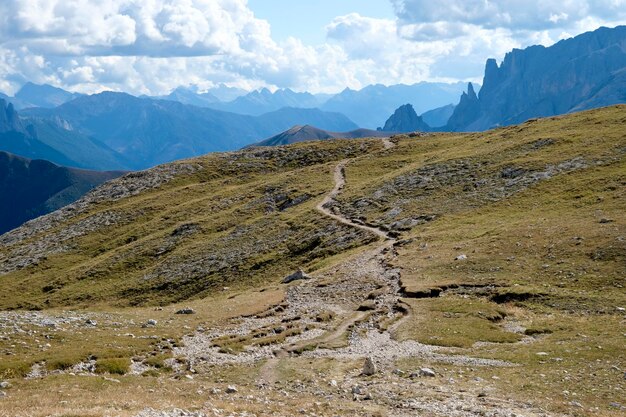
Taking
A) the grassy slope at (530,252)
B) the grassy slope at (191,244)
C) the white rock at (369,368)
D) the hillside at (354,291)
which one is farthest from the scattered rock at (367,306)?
the grassy slope at (191,244)

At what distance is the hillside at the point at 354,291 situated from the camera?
26766mm

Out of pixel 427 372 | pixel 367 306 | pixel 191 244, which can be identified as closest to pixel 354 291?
pixel 367 306

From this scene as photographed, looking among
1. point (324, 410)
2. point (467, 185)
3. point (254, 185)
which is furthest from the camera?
point (254, 185)

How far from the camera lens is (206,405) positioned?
78.0ft

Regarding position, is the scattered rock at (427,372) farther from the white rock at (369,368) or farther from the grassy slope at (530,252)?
the white rock at (369,368)

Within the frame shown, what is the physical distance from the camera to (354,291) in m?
52.7

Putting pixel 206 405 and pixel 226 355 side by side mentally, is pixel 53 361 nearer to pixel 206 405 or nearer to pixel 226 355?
pixel 226 355

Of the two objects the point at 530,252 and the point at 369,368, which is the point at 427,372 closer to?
the point at 369,368

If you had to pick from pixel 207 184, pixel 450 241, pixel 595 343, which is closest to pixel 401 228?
pixel 450 241

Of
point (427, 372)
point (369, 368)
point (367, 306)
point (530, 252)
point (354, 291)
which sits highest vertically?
point (530, 252)

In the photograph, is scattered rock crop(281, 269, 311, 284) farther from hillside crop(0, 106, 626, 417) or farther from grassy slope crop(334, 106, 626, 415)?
grassy slope crop(334, 106, 626, 415)

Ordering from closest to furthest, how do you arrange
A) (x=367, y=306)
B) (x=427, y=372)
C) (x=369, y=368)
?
(x=427, y=372), (x=369, y=368), (x=367, y=306)

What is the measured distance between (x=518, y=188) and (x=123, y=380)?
6566 cm

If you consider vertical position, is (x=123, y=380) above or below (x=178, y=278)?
above
